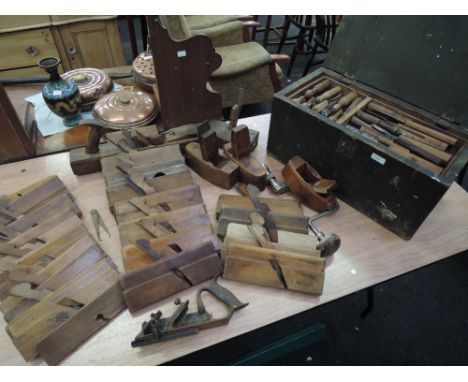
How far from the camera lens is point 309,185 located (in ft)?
3.57

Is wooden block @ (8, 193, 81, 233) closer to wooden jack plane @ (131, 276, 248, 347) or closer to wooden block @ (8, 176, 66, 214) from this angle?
wooden block @ (8, 176, 66, 214)

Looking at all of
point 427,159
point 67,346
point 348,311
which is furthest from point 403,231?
point 67,346

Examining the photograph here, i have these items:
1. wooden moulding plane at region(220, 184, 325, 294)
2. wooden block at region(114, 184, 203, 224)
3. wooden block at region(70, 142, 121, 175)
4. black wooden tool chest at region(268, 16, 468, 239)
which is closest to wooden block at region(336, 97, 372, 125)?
black wooden tool chest at region(268, 16, 468, 239)

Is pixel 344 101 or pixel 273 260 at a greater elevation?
pixel 344 101

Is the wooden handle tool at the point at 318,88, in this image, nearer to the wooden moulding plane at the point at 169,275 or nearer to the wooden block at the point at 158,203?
the wooden block at the point at 158,203

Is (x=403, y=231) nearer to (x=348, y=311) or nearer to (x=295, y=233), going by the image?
(x=295, y=233)

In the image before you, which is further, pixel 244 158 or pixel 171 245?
pixel 244 158

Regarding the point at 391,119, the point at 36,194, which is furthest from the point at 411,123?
the point at 36,194

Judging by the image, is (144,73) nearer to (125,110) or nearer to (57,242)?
(125,110)

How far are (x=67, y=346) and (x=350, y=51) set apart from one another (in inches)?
52.7

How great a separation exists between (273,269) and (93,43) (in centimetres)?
241

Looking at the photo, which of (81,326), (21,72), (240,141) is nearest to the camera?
(81,326)

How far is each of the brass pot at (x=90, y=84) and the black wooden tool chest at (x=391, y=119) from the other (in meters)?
0.83

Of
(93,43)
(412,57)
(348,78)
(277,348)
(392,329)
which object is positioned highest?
(412,57)
